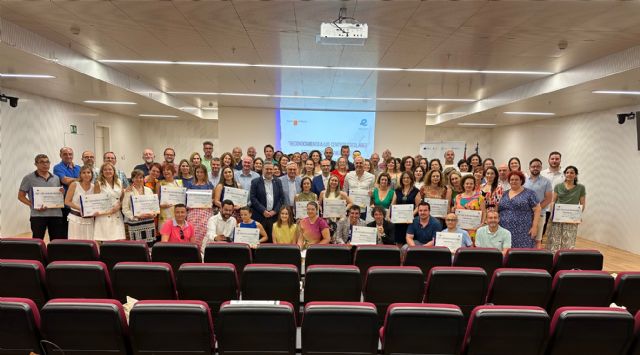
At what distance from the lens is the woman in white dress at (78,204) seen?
467cm

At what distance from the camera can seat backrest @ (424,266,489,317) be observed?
2.88 meters

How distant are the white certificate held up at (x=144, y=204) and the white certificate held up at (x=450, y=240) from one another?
364 cm

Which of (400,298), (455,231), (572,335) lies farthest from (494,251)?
(572,335)

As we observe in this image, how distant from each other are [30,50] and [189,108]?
8.56 metres

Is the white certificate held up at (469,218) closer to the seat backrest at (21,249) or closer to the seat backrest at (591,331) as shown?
the seat backrest at (591,331)

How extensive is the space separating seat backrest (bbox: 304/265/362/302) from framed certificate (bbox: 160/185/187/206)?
278cm

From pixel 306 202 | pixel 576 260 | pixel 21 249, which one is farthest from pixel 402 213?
pixel 21 249

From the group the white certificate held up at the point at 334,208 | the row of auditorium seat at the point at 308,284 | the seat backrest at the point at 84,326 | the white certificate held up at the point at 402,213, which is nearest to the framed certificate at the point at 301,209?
the white certificate held up at the point at 334,208

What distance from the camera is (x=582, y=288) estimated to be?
289 cm

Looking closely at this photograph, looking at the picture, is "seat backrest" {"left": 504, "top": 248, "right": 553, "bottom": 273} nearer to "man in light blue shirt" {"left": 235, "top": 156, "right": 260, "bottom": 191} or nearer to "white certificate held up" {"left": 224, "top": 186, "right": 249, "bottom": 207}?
"white certificate held up" {"left": 224, "top": 186, "right": 249, "bottom": 207}

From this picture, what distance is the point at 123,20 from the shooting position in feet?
14.9

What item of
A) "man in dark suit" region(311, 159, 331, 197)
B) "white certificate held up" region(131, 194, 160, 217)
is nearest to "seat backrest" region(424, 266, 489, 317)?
"man in dark suit" region(311, 159, 331, 197)

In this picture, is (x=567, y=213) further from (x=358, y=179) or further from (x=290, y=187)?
(x=290, y=187)

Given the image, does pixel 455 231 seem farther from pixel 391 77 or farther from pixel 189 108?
pixel 189 108
